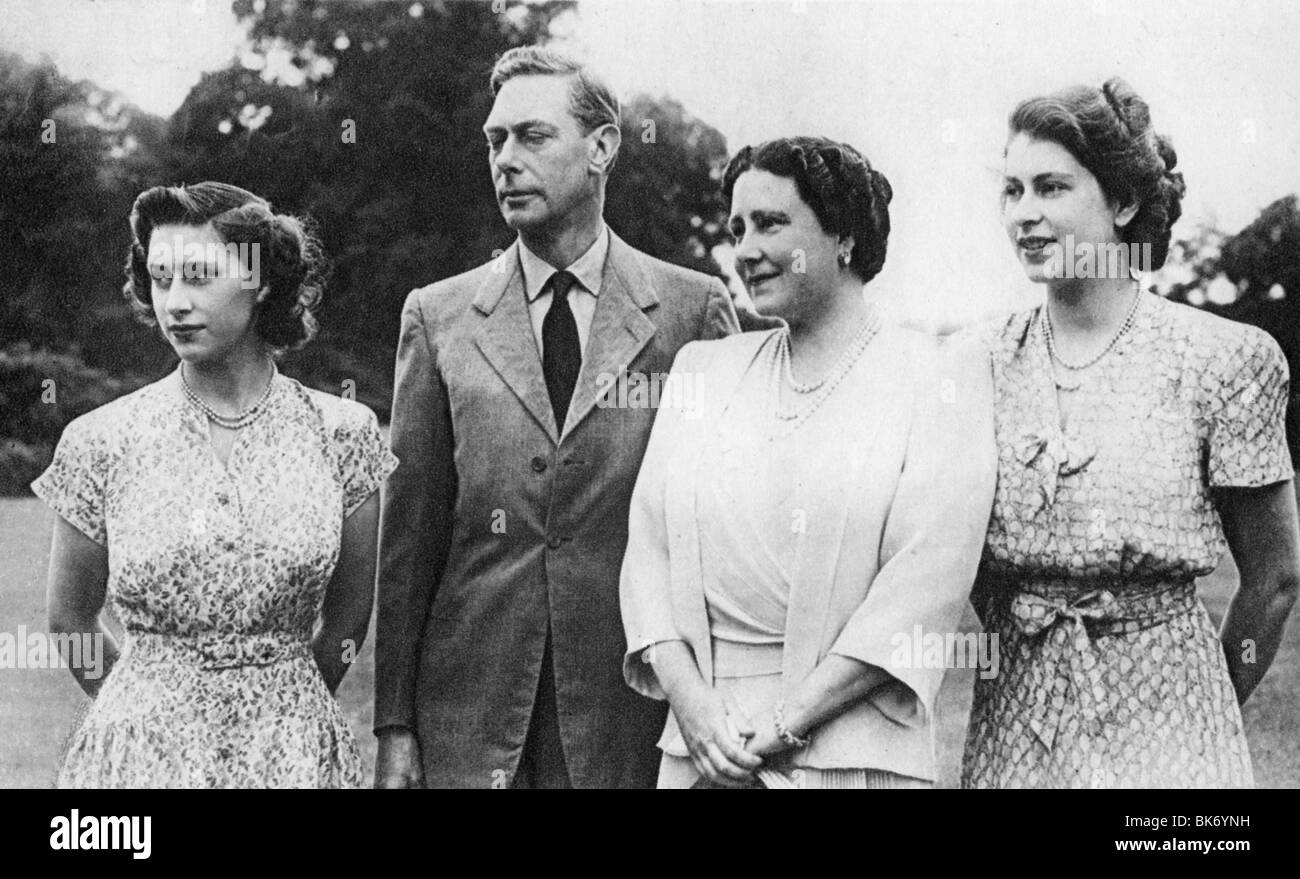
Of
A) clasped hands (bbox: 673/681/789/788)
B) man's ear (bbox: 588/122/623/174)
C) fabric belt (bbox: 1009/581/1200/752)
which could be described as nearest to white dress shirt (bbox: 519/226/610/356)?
man's ear (bbox: 588/122/623/174)

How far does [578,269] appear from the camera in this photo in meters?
4.02

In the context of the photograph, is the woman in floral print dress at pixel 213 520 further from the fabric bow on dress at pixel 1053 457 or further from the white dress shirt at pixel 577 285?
the fabric bow on dress at pixel 1053 457

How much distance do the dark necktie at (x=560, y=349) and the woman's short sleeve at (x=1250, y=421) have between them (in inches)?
64.5

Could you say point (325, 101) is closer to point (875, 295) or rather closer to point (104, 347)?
point (104, 347)

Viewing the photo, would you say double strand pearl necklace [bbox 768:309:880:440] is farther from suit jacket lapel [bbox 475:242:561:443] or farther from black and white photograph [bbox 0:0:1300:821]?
suit jacket lapel [bbox 475:242:561:443]

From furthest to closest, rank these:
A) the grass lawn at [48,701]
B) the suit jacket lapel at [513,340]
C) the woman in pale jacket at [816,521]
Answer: the grass lawn at [48,701], the suit jacket lapel at [513,340], the woman in pale jacket at [816,521]

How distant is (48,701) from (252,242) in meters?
1.58

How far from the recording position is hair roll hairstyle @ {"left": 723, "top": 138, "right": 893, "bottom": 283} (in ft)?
11.8

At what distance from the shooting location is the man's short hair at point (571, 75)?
157 inches

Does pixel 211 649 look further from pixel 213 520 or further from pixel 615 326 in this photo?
pixel 615 326

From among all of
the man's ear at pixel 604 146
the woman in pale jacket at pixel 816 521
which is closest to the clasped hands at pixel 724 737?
the woman in pale jacket at pixel 816 521

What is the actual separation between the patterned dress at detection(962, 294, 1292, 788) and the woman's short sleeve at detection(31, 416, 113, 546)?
222 centimetres

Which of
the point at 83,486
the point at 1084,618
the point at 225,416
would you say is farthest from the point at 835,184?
the point at 83,486
